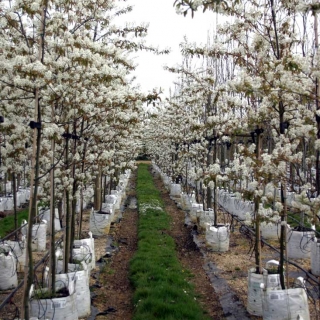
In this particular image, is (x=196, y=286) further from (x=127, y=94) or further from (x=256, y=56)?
(x=256, y=56)

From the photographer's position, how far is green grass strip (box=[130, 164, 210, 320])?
16.7 ft

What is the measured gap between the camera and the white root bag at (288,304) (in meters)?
4.36

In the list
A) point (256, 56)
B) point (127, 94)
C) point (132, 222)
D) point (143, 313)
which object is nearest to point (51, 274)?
point (143, 313)

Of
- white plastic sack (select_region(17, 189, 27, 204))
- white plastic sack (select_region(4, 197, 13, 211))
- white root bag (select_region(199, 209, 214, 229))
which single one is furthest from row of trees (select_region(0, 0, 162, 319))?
white plastic sack (select_region(17, 189, 27, 204))

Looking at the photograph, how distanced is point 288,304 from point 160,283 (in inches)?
84.9

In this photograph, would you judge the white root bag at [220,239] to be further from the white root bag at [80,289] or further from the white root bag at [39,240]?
the white root bag at [80,289]

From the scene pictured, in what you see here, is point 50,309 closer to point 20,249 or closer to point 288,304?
point 288,304

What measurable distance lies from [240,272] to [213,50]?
3656 mm

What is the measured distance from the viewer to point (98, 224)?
10289 millimetres

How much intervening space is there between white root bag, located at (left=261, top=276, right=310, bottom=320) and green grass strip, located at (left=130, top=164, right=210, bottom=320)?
38.0 inches

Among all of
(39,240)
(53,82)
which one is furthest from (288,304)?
(39,240)

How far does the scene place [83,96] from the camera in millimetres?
4762

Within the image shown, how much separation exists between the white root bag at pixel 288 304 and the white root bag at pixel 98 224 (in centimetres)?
636

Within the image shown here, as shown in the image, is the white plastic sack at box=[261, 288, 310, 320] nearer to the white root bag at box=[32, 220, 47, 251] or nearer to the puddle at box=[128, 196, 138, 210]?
the white root bag at box=[32, 220, 47, 251]
